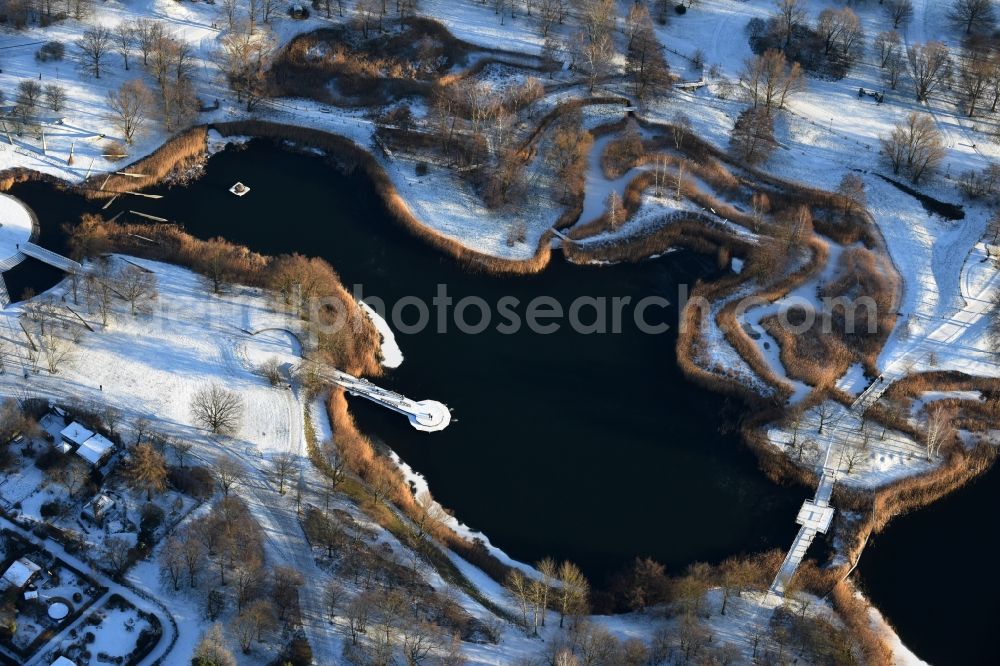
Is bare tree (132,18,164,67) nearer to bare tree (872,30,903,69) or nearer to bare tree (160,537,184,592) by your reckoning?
bare tree (160,537,184,592)

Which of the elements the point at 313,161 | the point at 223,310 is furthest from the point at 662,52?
the point at 223,310

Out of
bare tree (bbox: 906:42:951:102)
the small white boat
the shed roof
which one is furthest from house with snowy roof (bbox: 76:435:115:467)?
bare tree (bbox: 906:42:951:102)

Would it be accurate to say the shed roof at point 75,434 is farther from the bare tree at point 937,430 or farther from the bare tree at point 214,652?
the bare tree at point 937,430

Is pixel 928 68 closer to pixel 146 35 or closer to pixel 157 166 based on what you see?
pixel 157 166

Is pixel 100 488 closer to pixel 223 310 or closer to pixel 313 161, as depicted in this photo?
pixel 223 310

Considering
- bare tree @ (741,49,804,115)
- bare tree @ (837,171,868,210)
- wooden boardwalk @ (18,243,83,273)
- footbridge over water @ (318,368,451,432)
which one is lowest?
footbridge over water @ (318,368,451,432)

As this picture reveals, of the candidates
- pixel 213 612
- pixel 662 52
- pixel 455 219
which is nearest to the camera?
pixel 213 612

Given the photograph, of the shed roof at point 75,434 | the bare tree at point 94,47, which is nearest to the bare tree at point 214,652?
the shed roof at point 75,434
